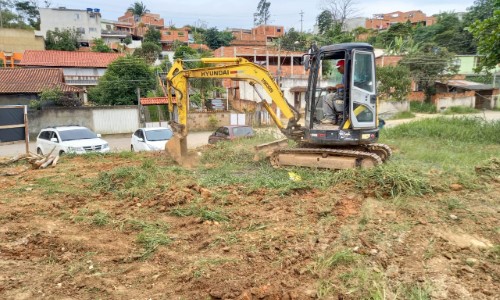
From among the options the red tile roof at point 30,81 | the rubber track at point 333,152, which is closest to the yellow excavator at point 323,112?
Result: the rubber track at point 333,152

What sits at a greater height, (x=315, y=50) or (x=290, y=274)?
(x=315, y=50)

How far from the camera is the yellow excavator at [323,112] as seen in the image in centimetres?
834

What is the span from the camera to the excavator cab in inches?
327

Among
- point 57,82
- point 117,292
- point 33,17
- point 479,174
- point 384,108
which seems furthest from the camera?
point 33,17

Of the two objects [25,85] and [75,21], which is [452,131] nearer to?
[25,85]

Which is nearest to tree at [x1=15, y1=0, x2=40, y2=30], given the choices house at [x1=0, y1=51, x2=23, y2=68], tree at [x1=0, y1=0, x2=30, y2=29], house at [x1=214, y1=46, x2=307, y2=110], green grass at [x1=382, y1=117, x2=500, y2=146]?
tree at [x1=0, y1=0, x2=30, y2=29]

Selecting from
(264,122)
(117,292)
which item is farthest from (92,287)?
(264,122)

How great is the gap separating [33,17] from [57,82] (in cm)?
5076

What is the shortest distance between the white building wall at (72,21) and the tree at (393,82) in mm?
51327

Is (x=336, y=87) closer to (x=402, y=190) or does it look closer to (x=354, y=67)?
(x=354, y=67)

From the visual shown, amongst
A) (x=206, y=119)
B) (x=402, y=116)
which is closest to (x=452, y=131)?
(x=206, y=119)

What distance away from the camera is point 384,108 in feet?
110

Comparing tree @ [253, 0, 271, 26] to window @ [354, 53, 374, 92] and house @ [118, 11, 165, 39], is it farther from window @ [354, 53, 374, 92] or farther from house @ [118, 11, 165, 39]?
window @ [354, 53, 374, 92]

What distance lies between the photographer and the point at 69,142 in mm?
13750
